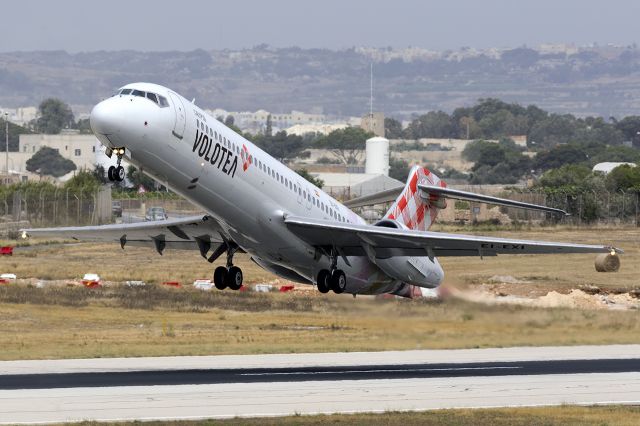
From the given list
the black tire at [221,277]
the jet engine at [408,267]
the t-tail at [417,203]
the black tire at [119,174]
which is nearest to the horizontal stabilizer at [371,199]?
the t-tail at [417,203]

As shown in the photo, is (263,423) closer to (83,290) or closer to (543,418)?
(543,418)

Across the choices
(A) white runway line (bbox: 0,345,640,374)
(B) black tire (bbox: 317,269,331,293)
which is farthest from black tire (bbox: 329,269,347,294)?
(A) white runway line (bbox: 0,345,640,374)

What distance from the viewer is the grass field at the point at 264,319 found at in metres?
47.2

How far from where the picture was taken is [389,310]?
153 feet

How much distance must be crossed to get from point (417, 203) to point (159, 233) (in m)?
10.2

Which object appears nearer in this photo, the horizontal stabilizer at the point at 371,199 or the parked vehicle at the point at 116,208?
the horizontal stabilizer at the point at 371,199

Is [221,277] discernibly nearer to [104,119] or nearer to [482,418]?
[104,119]

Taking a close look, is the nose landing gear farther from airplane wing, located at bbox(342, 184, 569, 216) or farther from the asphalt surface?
airplane wing, located at bbox(342, 184, 569, 216)

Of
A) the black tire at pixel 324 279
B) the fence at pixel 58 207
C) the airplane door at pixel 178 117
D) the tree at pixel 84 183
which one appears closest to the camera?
the airplane door at pixel 178 117

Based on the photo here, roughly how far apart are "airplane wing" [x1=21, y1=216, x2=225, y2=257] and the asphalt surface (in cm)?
531

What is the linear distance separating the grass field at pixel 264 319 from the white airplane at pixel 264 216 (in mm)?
2150

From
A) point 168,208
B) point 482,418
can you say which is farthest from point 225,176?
point 168,208

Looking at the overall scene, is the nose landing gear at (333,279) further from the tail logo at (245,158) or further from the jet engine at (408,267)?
the tail logo at (245,158)

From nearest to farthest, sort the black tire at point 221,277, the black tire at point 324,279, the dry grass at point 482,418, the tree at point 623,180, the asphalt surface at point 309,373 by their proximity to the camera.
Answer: the dry grass at point 482,418
the asphalt surface at point 309,373
the black tire at point 324,279
the black tire at point 221,277
the tree at point 623,180
